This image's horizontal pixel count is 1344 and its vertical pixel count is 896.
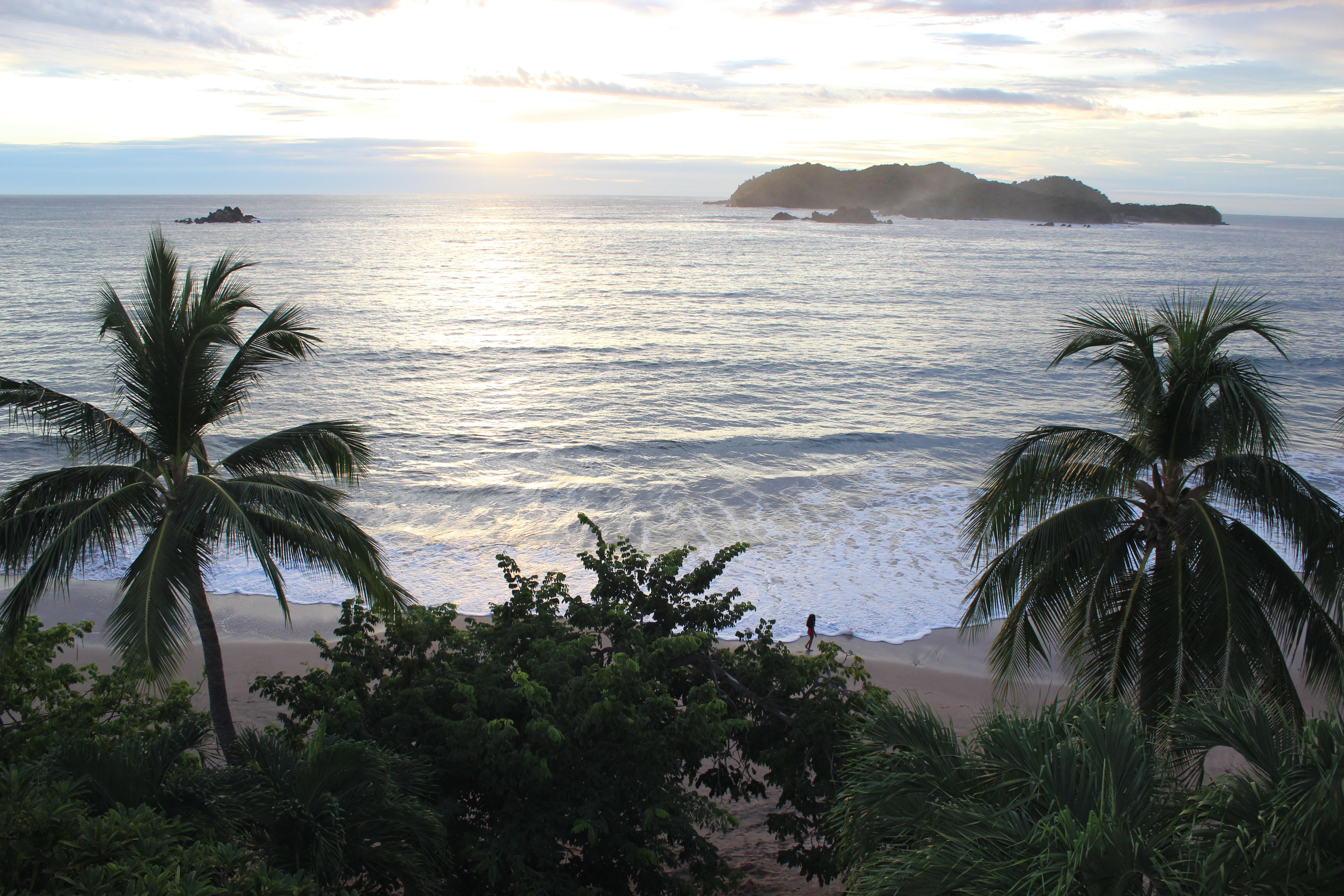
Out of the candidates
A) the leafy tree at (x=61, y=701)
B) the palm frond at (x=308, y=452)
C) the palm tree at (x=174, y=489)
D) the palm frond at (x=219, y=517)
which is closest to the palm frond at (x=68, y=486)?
the palm tree at (x=174, y=489)

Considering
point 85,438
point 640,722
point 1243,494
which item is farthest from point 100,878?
point 1243,494

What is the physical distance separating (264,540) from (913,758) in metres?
6.06

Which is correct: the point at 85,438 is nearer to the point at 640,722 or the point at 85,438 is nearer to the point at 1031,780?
the point at 640,722

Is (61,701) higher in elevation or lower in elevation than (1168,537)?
lower

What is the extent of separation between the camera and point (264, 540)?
26.0ft

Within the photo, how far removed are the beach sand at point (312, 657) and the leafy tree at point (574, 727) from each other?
294 centimetres

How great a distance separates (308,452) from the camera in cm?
905

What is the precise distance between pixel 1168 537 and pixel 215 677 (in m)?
9.35

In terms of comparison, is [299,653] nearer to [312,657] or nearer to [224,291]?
[312,657]

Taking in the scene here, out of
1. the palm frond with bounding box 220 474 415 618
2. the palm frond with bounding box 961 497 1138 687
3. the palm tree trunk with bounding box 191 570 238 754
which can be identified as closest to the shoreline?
the palm tree trunk with bounding box 191 570 238 754

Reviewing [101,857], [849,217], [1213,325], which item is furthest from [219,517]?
[849,217]

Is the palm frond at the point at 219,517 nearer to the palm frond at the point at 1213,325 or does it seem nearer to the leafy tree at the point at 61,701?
the leafy tree at the point at 61,701

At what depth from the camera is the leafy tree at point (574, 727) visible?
7.00m

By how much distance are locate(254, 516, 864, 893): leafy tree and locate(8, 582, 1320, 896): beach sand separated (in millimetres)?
2936
